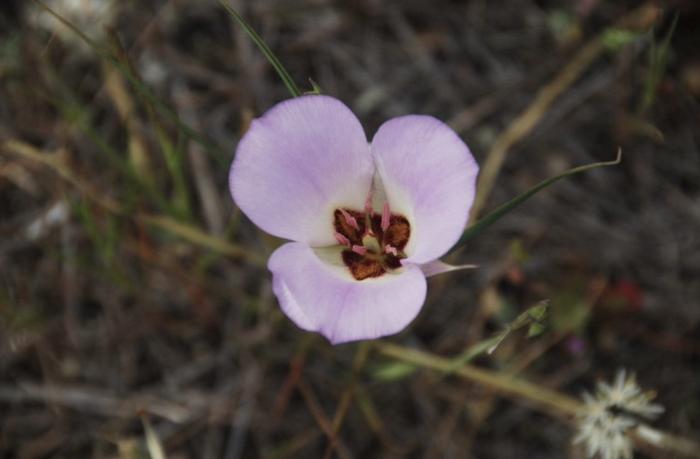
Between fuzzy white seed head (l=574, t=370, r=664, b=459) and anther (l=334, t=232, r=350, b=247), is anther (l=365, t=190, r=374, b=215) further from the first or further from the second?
fuzzy white seed head (l=574, t=370, r=664, b=459)

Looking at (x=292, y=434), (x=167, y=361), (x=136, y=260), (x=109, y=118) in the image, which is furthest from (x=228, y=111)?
(x=292, y=434)

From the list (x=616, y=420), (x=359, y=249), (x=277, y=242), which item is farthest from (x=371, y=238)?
(x=616, y=420)

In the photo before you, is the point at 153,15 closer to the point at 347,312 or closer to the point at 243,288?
the point at 243,288

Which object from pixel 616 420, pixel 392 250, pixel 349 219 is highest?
pixel 349 219

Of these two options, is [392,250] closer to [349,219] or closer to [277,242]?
[349,219]

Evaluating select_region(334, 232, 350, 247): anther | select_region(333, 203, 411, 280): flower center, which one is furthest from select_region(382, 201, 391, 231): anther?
select_region(334, 232, 350, 247): anther

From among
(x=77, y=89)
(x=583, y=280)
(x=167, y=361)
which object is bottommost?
(x=583, y=280)

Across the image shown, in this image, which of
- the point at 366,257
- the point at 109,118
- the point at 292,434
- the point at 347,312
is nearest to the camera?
the point at 347,312
